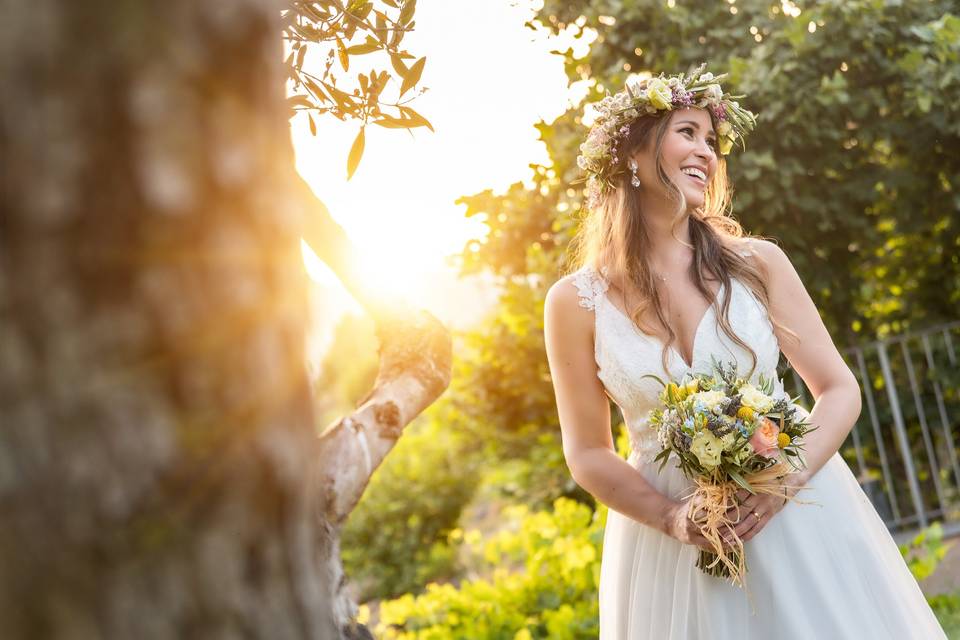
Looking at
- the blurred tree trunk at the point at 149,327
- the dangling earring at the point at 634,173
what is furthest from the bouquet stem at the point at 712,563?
the blurred tree trunk at the point at 149,327

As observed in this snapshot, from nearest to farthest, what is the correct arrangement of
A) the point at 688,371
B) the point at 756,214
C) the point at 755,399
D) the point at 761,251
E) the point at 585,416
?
the point at 755,399
the point at 688,371
the point at 585,416
the point at 761,251
the point at 756,214

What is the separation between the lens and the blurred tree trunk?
2.36 feet

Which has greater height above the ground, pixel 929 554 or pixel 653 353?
pixel 653 353

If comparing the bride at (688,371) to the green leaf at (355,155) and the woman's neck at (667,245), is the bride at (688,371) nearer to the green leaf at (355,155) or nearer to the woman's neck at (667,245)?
the woman's neck at (667,245)

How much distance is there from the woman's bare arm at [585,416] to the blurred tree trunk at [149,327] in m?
2.26

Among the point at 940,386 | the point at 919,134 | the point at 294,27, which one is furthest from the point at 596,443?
the point at 940,386

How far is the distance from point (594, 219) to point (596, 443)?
973mm

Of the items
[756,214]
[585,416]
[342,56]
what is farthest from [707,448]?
[756,214]

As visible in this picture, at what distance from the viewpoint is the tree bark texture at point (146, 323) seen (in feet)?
2.36

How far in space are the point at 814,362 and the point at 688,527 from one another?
0.79 m

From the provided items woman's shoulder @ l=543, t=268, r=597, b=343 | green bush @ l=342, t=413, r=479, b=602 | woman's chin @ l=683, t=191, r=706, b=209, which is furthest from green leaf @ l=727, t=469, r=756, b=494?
green bush @ l=342, t=413, r=479, b=602

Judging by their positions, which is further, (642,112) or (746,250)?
(642,112)

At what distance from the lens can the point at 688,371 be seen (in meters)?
3.13

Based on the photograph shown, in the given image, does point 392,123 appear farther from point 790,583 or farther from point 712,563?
point 790,583
